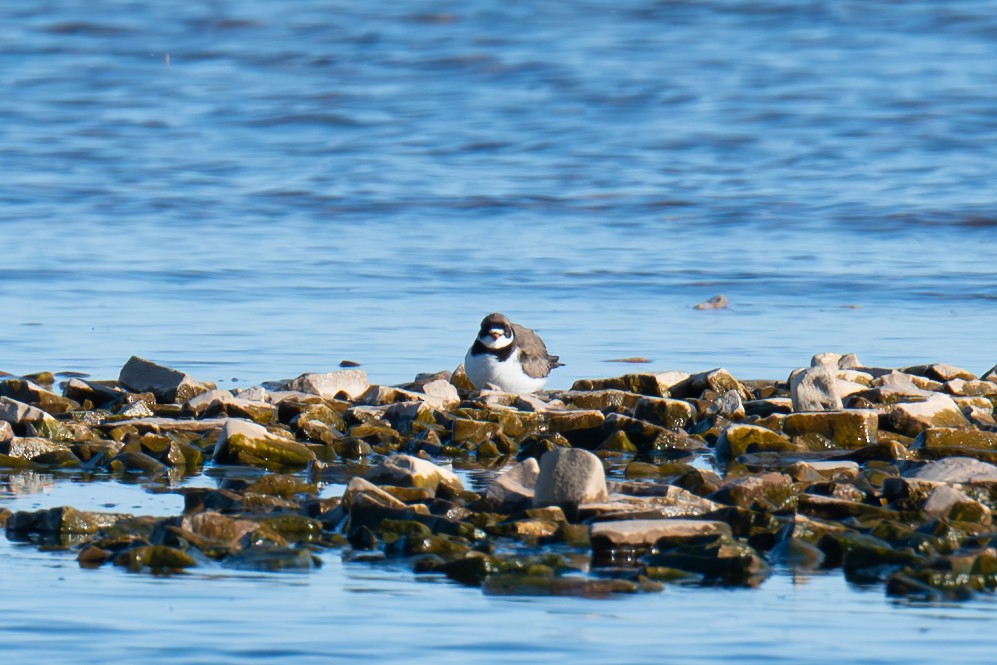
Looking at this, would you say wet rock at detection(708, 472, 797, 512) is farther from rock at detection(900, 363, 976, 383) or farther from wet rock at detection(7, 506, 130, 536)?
rock at detection(900, 363, 976, 383)

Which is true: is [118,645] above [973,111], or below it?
below

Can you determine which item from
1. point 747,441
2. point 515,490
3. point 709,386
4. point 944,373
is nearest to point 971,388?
point 944,373

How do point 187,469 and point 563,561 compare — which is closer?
point 563,561

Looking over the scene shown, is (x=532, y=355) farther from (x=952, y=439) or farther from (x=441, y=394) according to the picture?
(x=952, y=439)

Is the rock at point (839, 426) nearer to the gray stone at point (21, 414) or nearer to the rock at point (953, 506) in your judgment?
the rock at point (953, 506)

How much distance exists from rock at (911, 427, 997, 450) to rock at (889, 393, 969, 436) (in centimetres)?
31

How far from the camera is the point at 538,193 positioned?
18125mm

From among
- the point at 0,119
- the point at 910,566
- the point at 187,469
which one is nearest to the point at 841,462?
the point at 910,566

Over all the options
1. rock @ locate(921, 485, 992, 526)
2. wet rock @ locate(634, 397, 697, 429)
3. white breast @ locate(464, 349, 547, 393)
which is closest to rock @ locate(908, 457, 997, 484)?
rock @ locate(921, 485, 992, 526)

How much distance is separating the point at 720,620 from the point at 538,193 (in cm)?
1333

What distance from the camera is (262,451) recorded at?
749 cm

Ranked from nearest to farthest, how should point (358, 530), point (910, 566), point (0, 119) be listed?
point (910, 566) < point (358, 530) < point (0, 119)

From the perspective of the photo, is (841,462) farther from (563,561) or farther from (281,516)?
(281,516)

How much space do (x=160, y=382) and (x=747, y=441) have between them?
326 centimetres
